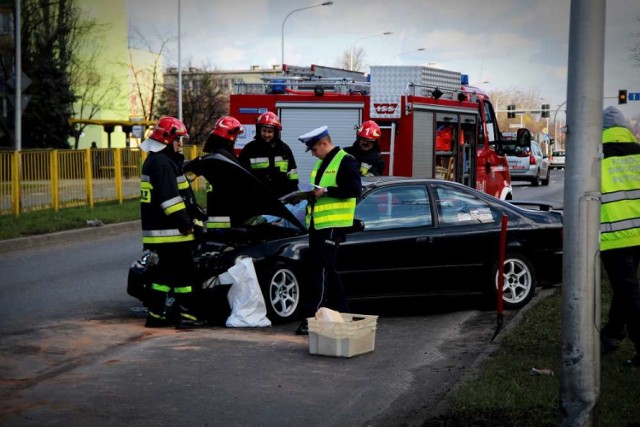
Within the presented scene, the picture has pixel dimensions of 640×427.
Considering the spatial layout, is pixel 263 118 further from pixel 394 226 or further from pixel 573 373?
pixel 573 373

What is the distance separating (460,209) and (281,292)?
7.44 ft

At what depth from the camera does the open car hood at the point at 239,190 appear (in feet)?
31.8

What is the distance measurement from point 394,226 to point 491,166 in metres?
8.81

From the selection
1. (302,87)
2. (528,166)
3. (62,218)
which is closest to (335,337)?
(302,87)

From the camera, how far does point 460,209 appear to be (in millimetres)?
10594

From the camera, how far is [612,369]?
23.8 ft

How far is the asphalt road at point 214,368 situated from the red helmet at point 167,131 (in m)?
1.82

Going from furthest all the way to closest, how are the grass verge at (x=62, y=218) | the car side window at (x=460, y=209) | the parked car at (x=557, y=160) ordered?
the parked car at (x=557, y=160) → the grass verge at (x=62, y=218) → the car side window at (x=460, y=209)

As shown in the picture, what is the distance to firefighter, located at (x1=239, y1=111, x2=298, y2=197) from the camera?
11.8m

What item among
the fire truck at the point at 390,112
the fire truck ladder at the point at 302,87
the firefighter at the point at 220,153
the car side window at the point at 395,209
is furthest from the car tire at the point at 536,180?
the firefighter at the point at 220,153

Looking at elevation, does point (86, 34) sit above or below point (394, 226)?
above

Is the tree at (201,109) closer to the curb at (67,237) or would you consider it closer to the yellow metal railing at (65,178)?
the yellow metal railing at (65,178)

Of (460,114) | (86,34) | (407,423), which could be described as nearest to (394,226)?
(407,423)

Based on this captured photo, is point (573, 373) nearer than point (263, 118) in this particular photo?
Yes
